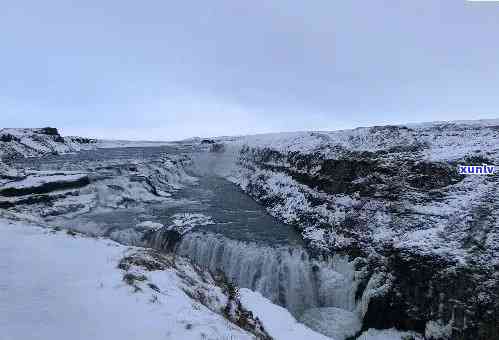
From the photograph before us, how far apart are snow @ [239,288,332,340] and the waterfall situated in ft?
20.8

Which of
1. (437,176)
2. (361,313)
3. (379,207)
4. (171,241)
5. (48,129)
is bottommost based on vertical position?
(361,313)

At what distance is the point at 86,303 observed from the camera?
8141mm

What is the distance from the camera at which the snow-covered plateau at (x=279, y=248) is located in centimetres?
859

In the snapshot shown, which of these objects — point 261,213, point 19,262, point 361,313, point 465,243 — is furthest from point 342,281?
point 19,262

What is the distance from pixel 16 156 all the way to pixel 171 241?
49.4 metres

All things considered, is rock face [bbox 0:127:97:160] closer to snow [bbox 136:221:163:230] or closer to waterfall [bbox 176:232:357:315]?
snow [bbox 136:221:163:230]

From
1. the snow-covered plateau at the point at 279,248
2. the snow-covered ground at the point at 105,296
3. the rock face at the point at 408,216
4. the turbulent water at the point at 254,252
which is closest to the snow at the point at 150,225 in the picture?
the snow-covered plateau at the point at 279,248

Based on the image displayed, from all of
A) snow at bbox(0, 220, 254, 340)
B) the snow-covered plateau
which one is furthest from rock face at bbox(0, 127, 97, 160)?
snow at bbox(0, 220, 254, 340)

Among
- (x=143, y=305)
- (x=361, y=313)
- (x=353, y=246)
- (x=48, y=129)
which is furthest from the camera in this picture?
(x=48, y=129)

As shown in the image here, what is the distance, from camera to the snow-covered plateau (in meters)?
8.59

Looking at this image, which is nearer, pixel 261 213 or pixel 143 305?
pixel 143 305

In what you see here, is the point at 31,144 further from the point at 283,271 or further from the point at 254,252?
the point at 283,271

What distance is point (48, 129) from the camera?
8550 centimetres

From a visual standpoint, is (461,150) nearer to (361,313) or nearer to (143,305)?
(361,313)
